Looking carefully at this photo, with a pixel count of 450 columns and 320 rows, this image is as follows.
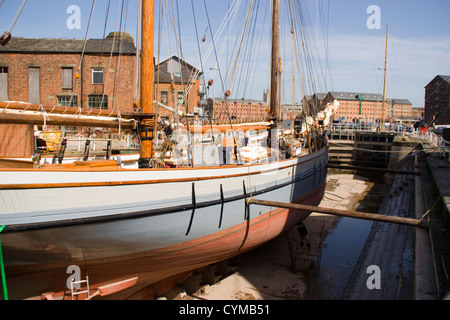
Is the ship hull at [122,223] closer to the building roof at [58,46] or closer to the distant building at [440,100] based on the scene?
the building roof at [58,46]

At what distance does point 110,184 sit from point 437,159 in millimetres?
16806

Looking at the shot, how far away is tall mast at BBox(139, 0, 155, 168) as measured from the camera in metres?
7.59

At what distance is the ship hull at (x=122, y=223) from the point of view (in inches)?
213

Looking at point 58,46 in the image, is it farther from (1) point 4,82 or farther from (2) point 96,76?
(1) point 4,82

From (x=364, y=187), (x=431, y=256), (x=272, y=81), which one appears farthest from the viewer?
(x=364, y=187)

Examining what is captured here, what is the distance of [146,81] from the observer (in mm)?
7629

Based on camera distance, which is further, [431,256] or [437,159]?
[437,159]

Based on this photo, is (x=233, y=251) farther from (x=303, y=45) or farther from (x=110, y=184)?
(x=303, y=45)

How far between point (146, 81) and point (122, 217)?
3.18 m

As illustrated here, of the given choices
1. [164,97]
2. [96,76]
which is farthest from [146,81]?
[164,97]

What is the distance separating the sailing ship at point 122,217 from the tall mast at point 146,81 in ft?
0.07

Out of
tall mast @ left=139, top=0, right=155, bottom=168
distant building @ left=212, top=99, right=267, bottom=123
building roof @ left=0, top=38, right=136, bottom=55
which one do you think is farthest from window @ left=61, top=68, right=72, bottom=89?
tall mast @ left=139, top=0, right=155, bottom=168

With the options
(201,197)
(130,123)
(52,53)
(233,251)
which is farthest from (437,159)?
(52,53)

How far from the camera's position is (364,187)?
2734cm
